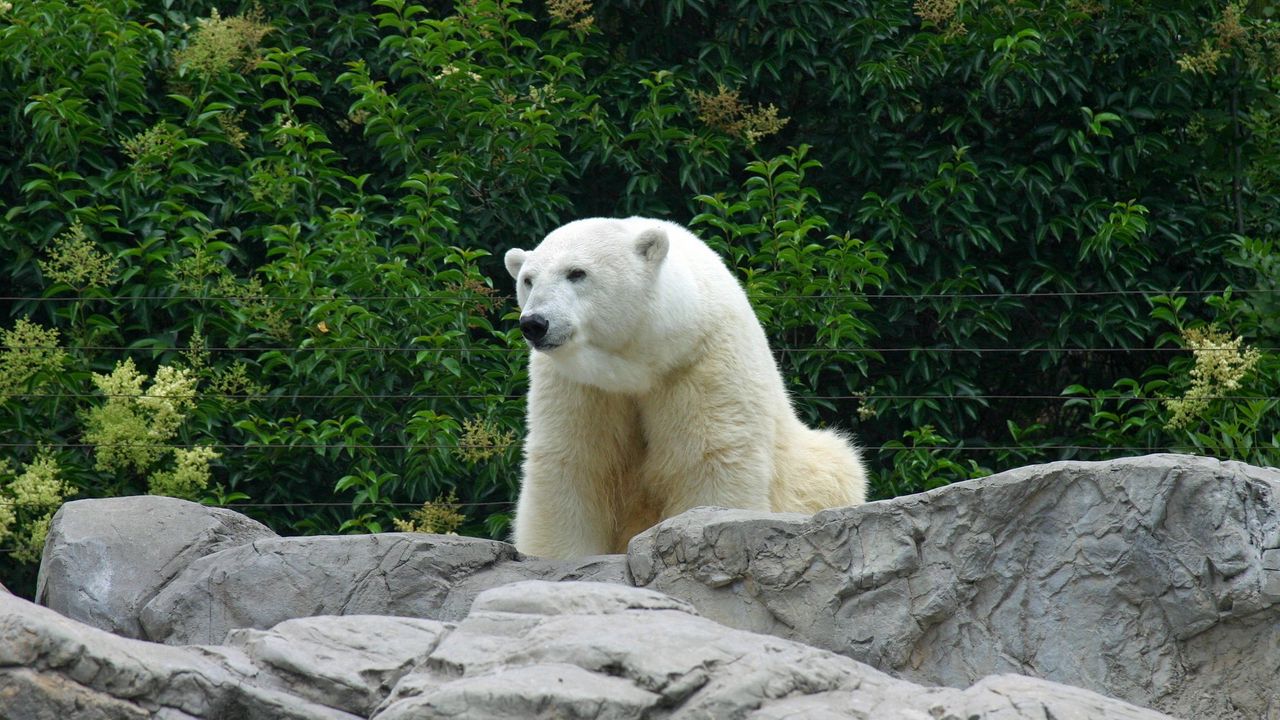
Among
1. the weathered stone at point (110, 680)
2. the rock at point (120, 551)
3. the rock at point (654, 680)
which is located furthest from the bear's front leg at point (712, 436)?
the weathered stone at point (110, 680)

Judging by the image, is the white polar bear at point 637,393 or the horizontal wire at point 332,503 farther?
the horizontal wire at point 332,503

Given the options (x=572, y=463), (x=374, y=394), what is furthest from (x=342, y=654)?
(x=374, y=394)

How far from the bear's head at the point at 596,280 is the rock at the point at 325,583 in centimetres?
87

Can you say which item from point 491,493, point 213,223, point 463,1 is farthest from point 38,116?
point 491,493

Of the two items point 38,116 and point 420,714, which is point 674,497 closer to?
point 420,714

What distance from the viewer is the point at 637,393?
577 cm

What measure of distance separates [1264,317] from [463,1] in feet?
15.5

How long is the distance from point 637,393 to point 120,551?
2.10 meters

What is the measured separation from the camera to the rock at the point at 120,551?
544 cm

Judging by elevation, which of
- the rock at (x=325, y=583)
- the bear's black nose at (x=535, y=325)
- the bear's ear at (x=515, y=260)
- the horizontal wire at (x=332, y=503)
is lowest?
the horizontal wire at (x=332, y=503)

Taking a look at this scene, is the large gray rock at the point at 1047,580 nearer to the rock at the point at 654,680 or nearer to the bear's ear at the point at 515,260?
the rock at the point at 654,680

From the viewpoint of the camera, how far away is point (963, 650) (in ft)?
15.3

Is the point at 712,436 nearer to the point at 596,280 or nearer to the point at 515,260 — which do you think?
the point at 596,280

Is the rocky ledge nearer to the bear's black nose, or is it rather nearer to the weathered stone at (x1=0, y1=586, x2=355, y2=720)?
the weathered stone at (x1=0, y1=586, x2=355, y2=720)
